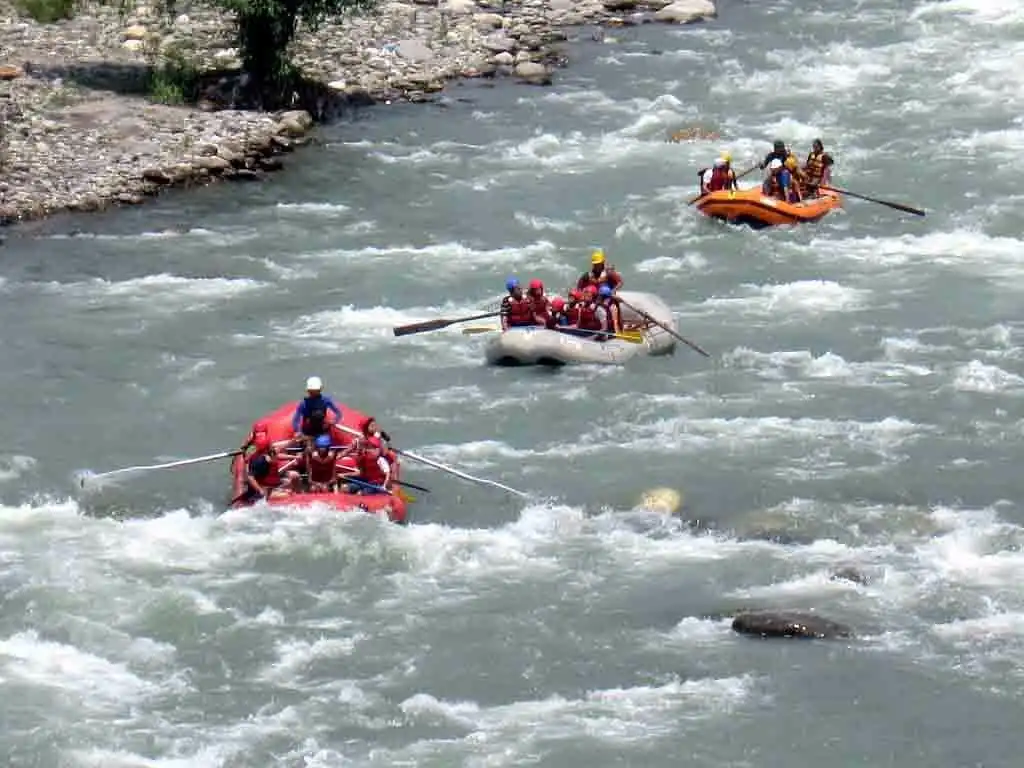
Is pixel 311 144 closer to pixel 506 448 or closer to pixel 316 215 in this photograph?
pixel 316 215

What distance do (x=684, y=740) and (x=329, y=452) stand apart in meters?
5.82

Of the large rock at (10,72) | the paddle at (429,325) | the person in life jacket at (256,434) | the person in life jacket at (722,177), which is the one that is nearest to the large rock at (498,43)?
the large rock at (10,72)

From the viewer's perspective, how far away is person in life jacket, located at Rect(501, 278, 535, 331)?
83.7ft

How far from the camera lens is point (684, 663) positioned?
18.3m

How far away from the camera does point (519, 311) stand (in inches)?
1007

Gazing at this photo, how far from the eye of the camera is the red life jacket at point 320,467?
21328 mm

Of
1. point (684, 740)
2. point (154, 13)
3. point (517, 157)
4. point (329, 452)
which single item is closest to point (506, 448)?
point (329, 452)

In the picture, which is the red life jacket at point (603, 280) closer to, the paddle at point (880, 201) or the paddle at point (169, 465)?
the paddle at point (169, 465)

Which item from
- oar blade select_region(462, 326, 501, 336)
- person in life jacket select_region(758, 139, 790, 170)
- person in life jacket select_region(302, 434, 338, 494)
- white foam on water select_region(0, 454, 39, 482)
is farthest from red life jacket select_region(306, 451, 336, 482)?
person in life jacket select_region(758, 139, 790, 170)

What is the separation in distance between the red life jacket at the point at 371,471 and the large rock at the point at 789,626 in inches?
172

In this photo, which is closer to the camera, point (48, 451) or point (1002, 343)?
point (48, 451)

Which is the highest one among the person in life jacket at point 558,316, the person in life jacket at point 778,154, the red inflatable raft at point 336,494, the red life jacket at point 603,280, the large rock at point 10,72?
the large rock at point 10,72

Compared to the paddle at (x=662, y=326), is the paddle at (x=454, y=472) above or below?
below

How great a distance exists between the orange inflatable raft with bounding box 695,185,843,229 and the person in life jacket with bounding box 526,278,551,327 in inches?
211
